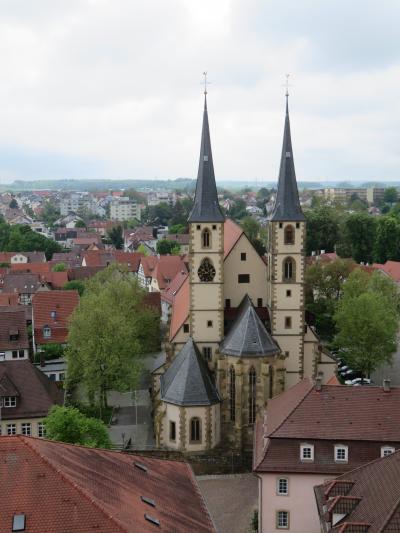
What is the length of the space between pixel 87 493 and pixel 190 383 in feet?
84.1

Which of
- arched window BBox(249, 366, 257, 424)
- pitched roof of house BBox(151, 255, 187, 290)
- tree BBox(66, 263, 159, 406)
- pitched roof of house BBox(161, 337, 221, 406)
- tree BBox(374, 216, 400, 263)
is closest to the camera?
pitched roof of house BBox(161, 337, 221, 406)

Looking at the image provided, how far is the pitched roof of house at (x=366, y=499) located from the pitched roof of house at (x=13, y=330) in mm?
35526

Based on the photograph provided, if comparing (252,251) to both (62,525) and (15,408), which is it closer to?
(15,408)

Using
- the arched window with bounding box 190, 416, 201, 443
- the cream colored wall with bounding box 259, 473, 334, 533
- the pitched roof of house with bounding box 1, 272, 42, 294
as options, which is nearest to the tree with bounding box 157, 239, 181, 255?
the pitched roof of house with bounding box 1, 272, 42, 294

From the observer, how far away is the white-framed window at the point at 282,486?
33.3 meters

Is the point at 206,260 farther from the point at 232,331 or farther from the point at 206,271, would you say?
the point at 232,331

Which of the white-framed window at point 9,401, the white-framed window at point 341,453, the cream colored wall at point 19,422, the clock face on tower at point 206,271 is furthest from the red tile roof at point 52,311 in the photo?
the white-framed window at point 341,453

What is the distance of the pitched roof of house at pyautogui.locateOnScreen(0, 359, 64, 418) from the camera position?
44781 mm

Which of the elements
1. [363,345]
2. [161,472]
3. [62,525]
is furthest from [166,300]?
[62,525]

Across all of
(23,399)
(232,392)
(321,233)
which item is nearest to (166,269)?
(321,233)

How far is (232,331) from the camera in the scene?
47562 millimetres

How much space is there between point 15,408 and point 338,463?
22.9m

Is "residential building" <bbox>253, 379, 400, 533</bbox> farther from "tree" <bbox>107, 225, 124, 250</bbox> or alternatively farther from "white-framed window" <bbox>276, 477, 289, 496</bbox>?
"tree" <bbox>107, 225, 124, 250</bbox>

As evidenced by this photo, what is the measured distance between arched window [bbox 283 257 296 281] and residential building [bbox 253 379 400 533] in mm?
15923
